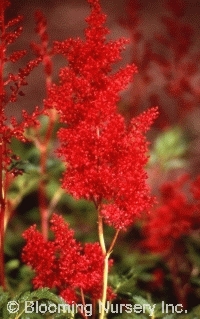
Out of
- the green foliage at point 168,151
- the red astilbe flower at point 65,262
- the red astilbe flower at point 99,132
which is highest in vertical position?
the green foliage at point 168,151

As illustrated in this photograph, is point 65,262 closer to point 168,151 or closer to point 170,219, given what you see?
point 170,219

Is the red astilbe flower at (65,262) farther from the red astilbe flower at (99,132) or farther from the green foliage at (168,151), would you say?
the green foliage at (168,151)

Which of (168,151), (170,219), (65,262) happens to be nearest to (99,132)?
(65,262)

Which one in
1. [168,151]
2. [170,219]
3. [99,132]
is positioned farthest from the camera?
[168,151]

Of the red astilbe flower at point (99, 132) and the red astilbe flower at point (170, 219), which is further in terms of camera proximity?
the red astilbe flower at point (170, 219)

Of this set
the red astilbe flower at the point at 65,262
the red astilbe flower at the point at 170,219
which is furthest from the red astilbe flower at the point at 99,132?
the red astilbe flower at the point at 170,219

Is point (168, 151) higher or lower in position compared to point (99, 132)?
higher

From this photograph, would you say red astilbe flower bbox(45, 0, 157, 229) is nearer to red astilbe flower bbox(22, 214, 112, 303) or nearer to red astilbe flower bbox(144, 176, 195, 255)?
red astilbe flower bbox(22, 214, 112, 303)
